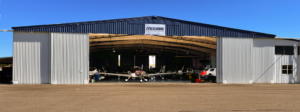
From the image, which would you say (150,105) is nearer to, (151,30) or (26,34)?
(151,30)

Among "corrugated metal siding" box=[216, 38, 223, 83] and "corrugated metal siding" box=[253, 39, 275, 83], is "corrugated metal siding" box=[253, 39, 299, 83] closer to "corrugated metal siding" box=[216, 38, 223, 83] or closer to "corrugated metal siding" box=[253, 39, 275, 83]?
"corrugated metal siding" box=[253, 39, 275, 83]

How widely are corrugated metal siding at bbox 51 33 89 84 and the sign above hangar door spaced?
5034mm

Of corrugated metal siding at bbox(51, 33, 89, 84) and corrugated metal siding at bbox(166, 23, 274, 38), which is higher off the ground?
corrugated metal siding at bbox(166, 23, 274, 38)

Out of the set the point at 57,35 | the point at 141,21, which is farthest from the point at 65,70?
the point at 141,21

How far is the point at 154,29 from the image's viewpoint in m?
14.9

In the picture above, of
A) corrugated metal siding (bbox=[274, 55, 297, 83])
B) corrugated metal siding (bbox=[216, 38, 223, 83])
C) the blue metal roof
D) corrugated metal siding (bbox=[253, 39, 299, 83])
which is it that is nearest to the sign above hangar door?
the blue metal roof

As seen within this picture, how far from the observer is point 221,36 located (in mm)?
15602

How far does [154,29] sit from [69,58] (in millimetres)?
7248

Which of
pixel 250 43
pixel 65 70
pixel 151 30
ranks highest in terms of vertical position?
pixel 151 30

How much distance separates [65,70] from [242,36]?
15.4 metres

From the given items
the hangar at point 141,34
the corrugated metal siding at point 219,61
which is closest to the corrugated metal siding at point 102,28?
the hangar at point 141,34

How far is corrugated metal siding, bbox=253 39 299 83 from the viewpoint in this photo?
16.0 meters

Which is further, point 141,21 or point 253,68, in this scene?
point 253,68

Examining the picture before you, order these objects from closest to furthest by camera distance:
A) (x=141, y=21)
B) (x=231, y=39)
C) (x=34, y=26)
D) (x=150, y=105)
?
(x=150, y=105) → (x=34, y=26) → (x=141, y=21) → (x=231, y=39)
